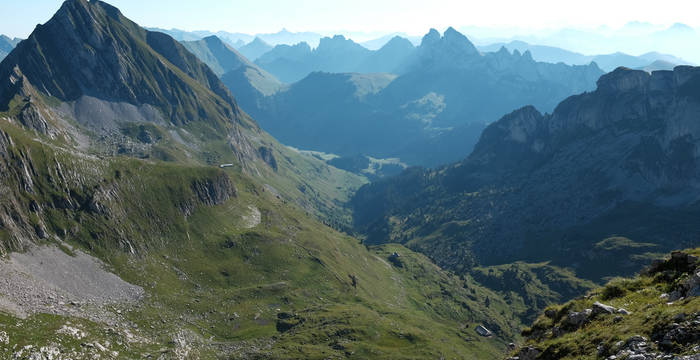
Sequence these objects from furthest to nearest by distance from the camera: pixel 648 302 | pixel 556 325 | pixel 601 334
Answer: pixel 556 325 < pixel 648 302 < pixel 601 334

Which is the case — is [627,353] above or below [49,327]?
above

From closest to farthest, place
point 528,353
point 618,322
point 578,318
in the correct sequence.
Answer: point 618,322, point 528,353, point 578,318

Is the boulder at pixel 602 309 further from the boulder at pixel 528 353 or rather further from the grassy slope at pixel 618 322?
the boulder at pixel 528 353

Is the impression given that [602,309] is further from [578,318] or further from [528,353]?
[528,353]

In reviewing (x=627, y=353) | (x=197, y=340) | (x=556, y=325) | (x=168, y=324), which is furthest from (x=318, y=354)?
(x=627, y=353)

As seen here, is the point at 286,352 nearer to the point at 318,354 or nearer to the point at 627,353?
the point at 318,354

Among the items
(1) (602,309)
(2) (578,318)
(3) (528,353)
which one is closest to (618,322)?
(1) (602,309)

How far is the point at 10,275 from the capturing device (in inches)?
6575

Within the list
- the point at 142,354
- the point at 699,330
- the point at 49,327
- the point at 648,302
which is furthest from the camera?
the point at 142,354

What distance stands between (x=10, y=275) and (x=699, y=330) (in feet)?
663

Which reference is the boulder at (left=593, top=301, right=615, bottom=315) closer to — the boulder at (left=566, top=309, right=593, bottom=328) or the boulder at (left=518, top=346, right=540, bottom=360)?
the boulder at (left=566, top=309, right=593, bottom=328)

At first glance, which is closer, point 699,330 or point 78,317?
point 699,330

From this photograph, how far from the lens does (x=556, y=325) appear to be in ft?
161

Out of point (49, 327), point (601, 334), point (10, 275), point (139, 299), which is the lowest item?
point (139, 299)
